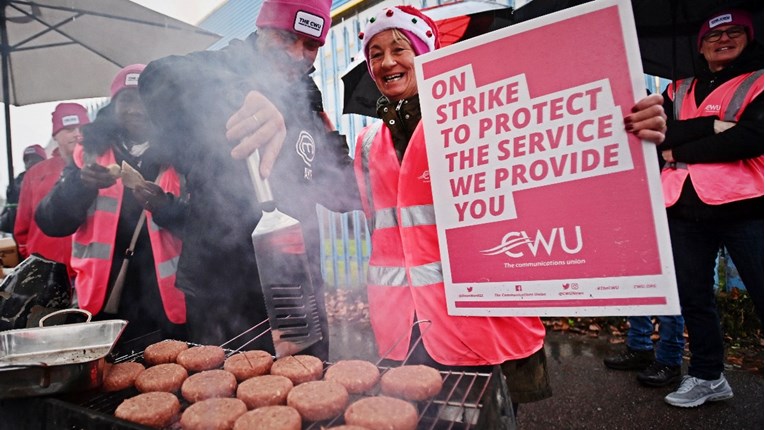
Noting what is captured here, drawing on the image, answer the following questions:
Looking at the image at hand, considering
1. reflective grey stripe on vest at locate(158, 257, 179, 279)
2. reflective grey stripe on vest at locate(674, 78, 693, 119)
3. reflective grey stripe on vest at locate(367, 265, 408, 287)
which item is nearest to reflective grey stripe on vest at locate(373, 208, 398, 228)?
reflective grey stripe on vest at locate(367, 265, 408, 287)

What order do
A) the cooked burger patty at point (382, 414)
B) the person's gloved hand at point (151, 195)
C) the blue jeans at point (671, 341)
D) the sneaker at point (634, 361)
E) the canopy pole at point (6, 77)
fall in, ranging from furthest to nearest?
1. the sneaker at point (634, 361)
2. the blue jeans at point (671, 341)
3. the person's gloved hand at point (151, 195)
4. the canopy pole at point (6, 77)
5. the cooked burger patty at point (382, 414)

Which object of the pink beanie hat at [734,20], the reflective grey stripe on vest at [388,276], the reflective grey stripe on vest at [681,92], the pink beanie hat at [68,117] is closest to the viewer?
the reflective grey stripe on vest at [388,276]

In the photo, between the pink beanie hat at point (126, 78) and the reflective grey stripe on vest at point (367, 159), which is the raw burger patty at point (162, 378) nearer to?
the reflective grey stripe on vest at point (367, 159)

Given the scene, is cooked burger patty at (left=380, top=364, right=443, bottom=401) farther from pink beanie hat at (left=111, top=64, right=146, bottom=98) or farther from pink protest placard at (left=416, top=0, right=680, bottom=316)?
pink beanie hat at (left=111, top=64, right=146, bottom=98)

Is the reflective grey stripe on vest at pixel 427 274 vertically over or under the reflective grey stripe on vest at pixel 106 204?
under

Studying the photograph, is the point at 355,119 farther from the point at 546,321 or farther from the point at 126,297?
the point at 546,321

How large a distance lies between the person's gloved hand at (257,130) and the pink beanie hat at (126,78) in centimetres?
124

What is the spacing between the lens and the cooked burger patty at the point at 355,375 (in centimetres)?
159

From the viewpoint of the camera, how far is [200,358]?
74.0 inches

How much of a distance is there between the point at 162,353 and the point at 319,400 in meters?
0.97

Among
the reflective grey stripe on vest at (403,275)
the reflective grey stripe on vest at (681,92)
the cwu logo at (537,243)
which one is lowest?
the reflective grey stripe on vest at (403,275)

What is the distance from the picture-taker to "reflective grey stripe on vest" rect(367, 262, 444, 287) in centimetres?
191

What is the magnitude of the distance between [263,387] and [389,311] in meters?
0.70

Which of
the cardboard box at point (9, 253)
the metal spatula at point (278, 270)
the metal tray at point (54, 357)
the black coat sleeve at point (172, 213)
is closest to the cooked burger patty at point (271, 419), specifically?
the metal spatula at point (278, 270)
